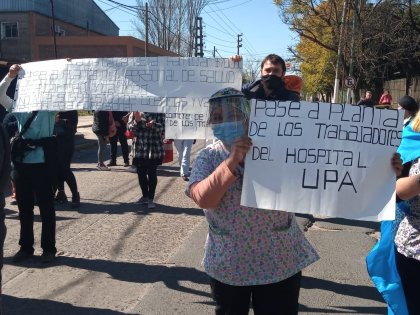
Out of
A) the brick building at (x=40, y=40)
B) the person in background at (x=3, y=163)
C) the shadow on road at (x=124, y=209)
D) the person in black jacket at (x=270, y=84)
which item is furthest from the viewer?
the brick building at (x=40, y=40)

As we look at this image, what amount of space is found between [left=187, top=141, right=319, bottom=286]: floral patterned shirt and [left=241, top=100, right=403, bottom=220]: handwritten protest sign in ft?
0.37

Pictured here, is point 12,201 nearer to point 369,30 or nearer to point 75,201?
point 75,201

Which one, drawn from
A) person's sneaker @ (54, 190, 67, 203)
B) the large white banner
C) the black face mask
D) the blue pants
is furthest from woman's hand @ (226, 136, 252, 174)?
the blue pants

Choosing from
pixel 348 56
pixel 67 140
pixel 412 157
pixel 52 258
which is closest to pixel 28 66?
pixel 52 258

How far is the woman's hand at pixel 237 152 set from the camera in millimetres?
2291

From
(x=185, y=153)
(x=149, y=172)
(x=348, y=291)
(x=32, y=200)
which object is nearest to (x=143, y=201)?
(x=149, y=172)

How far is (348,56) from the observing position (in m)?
30.1

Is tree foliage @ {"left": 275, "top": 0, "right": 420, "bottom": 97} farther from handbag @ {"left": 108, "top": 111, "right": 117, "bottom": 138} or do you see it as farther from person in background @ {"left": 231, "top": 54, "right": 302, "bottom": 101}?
person in background @ {"left": 231, "top": 54, "right": 302, "bottom": 101}

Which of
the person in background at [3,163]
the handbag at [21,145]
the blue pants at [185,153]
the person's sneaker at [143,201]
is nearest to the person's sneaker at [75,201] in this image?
the person's sneaker at [143,201]

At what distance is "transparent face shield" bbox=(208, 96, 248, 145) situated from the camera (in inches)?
97.3

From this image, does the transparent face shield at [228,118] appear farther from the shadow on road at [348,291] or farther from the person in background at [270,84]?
the shadow on road at [348,291]

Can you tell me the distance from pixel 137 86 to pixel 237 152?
2367 millimetres

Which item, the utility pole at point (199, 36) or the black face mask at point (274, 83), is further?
the utility pole at point (199, 36)

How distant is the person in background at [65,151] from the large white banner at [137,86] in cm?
272
